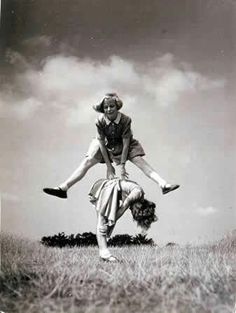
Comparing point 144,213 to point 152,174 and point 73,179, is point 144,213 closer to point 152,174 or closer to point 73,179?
point 152,174

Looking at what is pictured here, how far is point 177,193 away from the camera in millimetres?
2986

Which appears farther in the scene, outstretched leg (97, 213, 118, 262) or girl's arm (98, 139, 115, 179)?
girl's arm (98, 139, 115, 179)

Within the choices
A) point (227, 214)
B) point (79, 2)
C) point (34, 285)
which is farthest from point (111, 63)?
point (34, 285)

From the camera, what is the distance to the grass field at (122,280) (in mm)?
2623

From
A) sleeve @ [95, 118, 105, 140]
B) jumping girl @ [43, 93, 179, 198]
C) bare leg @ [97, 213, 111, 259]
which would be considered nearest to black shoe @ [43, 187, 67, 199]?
jumping girl @ [43, 93, 179, 198]

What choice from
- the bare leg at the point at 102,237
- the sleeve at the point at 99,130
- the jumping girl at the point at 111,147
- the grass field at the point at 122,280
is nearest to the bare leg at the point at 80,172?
the jumping girl at the point at 111,147

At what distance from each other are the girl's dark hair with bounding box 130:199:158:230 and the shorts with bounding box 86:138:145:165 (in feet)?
0.84

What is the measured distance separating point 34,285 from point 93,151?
0.76 m

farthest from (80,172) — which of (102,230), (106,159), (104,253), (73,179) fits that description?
(104,253)

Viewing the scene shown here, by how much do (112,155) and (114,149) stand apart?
3cm

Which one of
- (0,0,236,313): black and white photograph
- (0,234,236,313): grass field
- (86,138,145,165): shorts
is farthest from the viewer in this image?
(86,138,145,165): shorts

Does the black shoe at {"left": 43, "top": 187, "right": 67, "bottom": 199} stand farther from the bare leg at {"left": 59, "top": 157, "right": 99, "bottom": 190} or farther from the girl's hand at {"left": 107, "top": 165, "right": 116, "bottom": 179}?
the girl's hand at {"left": 107, "top": 165, "right": 116, "bottom": 179}

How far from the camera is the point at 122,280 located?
2.75 m

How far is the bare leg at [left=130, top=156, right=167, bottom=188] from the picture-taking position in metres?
3.00
